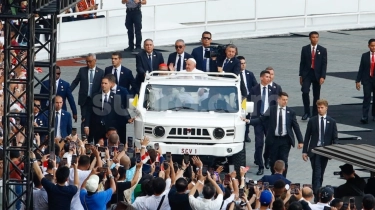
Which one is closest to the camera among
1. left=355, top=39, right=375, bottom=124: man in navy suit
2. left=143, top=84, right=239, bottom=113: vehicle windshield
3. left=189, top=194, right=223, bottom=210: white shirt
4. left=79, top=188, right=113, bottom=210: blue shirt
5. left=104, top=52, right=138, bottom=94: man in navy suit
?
left=189, top=194, right=223, bottom=210: white shirt

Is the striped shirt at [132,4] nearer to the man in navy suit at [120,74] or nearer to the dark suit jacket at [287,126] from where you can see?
the man in navy suit at [120,74]

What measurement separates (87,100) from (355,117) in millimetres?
6937

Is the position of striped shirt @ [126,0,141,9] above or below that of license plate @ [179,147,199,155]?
above

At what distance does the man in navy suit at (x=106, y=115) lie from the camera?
2664cm

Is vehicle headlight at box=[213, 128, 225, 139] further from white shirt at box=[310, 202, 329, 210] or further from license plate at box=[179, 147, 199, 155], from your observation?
white shirt at box=[310, 202, 329, 210]

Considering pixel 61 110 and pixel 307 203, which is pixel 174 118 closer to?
pixel 61 110

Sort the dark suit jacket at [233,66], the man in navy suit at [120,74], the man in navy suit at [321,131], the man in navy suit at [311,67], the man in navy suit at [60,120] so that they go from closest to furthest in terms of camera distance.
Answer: the man in navy suit at [321,131]
the man in navy suit at [60,120]
the man in navy suit at [120,74]
the dark suit jacket at [233,66]
the man in navy suit at [311,67]

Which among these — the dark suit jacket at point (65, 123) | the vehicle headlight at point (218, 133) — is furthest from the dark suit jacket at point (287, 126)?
the dark suit jacket at point (65, 123)

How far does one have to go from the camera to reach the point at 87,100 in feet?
90.4

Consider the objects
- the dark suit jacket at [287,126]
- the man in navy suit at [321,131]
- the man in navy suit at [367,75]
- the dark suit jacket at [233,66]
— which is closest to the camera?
the man in navy suit at [321,131]

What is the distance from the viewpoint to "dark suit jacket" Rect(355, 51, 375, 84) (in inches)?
1179

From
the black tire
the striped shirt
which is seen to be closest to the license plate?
the black tire

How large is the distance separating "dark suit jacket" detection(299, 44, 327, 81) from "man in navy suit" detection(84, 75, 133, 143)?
5.22 meters

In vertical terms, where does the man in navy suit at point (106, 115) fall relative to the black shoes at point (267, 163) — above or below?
above
